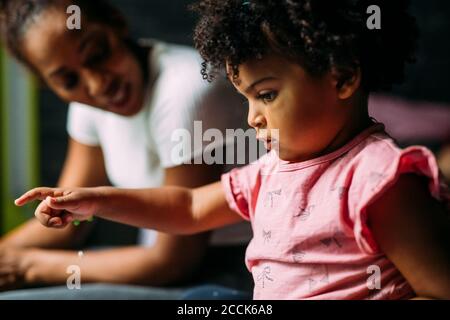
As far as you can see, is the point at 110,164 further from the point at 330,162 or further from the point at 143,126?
the point at 330,162

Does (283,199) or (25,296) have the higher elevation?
(283,199)

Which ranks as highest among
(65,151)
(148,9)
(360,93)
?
(148,9)

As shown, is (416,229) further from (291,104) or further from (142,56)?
(142,56)

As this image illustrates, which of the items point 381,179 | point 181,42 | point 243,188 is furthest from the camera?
point 181,42

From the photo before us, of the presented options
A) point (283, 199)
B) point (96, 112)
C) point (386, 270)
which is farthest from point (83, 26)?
point (386, 270)

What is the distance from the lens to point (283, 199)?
25.0 inches

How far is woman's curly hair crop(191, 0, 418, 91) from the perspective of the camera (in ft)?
1.86

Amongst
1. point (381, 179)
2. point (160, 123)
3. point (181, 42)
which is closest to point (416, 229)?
point (381, 179)

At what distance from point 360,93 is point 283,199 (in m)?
0.12

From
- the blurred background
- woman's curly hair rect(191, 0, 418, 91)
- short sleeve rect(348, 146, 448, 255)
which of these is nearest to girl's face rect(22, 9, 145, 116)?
the blurred background

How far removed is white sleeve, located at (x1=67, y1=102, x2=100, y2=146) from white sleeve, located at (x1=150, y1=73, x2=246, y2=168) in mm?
143

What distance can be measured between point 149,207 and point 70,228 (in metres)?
0.33

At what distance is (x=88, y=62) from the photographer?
925 mm

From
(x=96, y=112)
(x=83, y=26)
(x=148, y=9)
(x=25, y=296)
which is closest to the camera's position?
(x=25, y=296)
